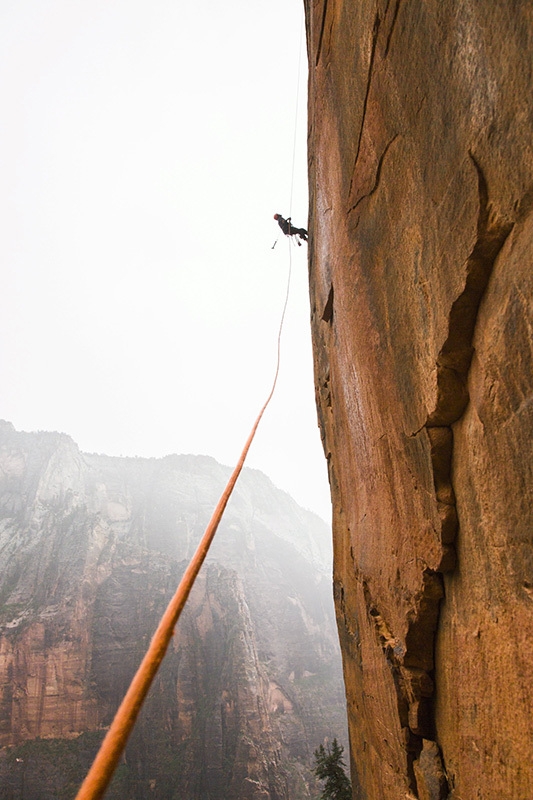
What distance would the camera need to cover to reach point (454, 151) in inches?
75.9

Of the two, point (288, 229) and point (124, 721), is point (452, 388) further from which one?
point (288, 229)

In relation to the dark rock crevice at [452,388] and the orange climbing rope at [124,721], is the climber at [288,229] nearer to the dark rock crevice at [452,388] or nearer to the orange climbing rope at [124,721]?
the dark rock crevice at [452,388]

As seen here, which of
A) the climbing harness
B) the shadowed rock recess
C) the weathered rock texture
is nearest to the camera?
the climbing harness

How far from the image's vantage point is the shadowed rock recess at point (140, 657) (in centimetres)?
3123

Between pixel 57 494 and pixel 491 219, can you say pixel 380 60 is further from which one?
pixel 57 494

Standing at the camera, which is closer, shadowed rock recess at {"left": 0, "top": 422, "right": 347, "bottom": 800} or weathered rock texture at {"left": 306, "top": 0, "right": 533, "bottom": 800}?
weathered rock texture at {"left": 306, "top": 0, "right": 533, "bottom": 800}

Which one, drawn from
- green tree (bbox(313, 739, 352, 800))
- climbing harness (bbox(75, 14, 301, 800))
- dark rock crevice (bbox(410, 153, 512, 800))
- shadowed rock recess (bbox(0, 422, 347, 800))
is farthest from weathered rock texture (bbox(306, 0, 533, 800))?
shadowed rock recess (bbox(0, 422, 347, 800))

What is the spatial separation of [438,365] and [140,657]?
4467cm

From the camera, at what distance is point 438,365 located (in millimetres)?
2256

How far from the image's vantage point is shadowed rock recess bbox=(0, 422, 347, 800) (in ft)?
102

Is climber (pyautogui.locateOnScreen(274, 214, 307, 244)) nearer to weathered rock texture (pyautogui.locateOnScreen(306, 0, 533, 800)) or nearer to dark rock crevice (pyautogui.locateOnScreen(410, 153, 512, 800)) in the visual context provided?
weathered rock texture (pyautogui.locateOnScreen(306, 0, 533, 800))

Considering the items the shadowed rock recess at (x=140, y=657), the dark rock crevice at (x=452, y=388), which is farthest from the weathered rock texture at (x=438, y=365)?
the shadowed rock recess at (x=140, y=657)

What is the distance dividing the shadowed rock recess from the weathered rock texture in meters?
36.0

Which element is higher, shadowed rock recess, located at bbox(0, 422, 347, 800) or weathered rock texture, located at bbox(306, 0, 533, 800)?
weathered rock texture, located at bbox(306, 0, 533, 800)
